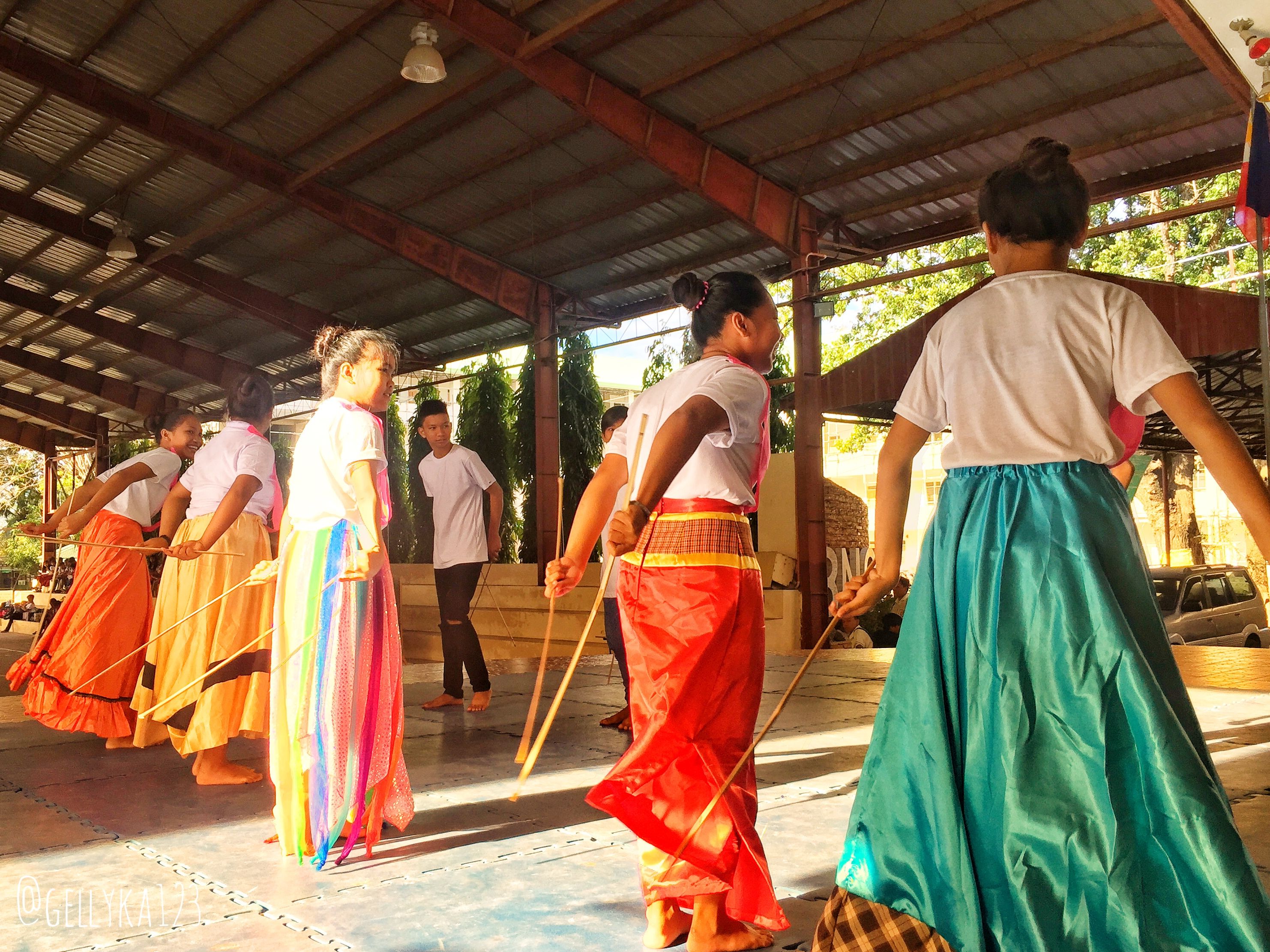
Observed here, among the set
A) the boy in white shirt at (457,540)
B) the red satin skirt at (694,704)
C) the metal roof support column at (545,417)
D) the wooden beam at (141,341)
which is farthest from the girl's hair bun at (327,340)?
the wooden beam at (141,341)

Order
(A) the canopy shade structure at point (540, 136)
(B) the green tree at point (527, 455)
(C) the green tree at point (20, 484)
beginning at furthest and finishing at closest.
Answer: (C) the green tree at point (20, 484) < (B) the green tree at point (527, 455) < (A) the canopy shade structure at point (540, 136)

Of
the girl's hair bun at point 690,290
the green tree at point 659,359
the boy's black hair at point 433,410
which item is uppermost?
the green tree at point 659,359

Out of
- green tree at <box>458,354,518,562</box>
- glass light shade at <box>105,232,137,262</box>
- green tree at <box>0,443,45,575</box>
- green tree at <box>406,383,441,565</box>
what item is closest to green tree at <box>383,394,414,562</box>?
green tree at <box>406,383,441,565</box>

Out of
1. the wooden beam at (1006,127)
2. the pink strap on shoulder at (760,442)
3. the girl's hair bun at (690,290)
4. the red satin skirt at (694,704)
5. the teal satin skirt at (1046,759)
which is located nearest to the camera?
the teal satin skirt at (1046,759)

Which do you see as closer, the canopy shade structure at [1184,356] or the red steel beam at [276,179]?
the canopy shade structure at [1184,356]

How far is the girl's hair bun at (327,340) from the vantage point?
3029mm

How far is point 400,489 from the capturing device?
1730cm

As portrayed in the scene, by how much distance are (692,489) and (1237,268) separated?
776 inches

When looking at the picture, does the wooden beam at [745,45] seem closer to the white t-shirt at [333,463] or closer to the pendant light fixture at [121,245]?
the white t-shirt at [333,463]

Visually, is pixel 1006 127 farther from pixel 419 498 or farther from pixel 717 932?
pixel 419 498

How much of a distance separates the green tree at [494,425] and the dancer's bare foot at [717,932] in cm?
1299

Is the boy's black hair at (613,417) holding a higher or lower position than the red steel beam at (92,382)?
lower

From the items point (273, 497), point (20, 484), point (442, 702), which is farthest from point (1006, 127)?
point (20, 484)

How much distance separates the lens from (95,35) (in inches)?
421
